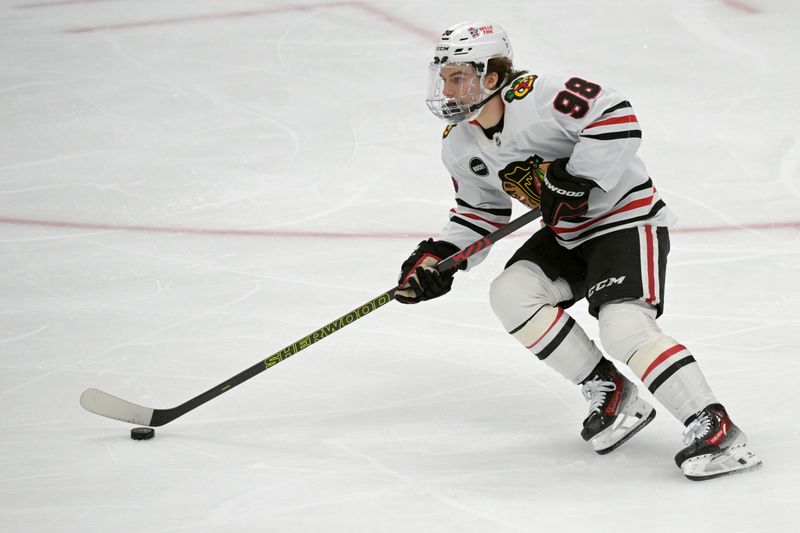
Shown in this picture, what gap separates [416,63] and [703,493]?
4.26m

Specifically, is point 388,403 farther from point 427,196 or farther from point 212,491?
point 427,196

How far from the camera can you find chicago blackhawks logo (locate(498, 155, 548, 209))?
2.72m

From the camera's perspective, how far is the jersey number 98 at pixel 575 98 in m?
2.59

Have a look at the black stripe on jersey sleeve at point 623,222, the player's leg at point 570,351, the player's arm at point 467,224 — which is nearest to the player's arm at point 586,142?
the black stripe on jersey sleeve at point 623,222

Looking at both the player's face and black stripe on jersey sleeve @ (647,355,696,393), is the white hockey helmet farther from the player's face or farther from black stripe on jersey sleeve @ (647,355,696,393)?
black stripe on jersey sleeve @ (647,355,696,393)

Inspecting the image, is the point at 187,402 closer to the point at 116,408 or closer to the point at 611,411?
the point at 116,408

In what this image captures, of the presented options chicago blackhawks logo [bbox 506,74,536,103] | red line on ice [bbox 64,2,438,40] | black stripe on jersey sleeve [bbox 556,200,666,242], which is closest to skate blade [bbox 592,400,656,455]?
black stripe on jersey sleeve [bbox 556,200,666,242]

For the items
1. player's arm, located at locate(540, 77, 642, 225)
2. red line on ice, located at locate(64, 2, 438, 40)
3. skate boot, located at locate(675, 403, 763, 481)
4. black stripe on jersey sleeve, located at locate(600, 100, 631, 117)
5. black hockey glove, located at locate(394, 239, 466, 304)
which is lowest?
red line on ice, located at locate(64, 2, 438, 40)

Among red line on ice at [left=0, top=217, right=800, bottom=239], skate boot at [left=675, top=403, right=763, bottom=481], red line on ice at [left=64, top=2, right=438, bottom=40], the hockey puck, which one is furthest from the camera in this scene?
red line on ice at [left=64, top=2, right=438, bottom=40]

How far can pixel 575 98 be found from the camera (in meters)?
2.60

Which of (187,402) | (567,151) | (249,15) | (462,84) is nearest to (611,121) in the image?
(567,151)

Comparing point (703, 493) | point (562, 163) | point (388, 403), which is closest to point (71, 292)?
point (388, 403)

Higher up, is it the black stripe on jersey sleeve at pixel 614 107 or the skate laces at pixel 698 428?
the black stripe on jersey sleeve at pixel 614 107

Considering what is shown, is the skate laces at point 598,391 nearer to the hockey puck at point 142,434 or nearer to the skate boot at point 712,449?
the skate boot at point 712,449
